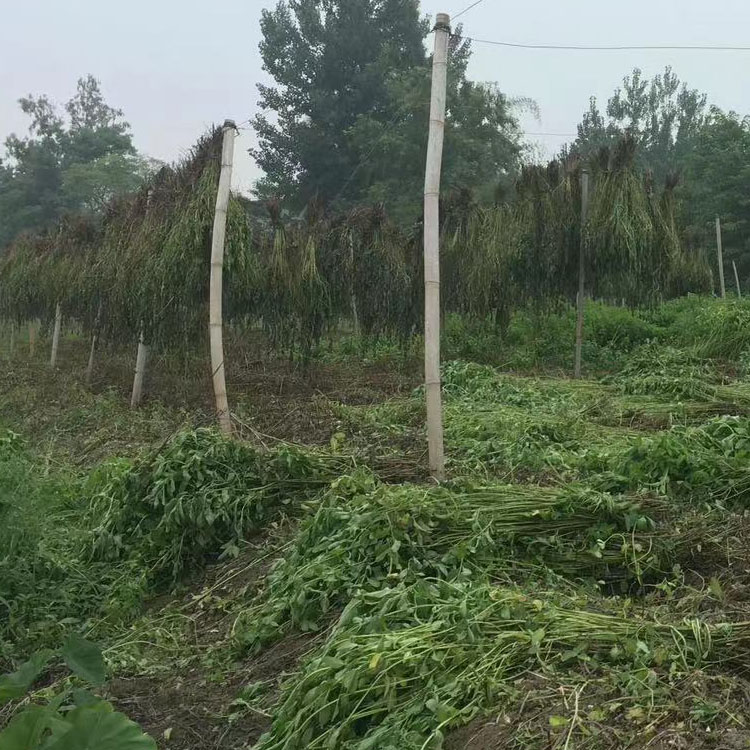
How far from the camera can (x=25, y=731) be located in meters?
1.46

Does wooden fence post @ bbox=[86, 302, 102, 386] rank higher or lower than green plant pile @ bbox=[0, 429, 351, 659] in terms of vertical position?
higher

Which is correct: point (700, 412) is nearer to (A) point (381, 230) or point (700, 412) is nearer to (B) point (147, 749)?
(A) point (381, 230)

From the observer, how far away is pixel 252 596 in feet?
13.8

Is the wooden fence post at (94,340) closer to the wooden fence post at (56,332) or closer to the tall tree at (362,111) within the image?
the wooden fence post at (56,332)

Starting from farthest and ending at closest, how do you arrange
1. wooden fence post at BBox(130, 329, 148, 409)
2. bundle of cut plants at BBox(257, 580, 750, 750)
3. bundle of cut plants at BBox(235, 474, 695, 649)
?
wooden fence post at BBox(130, 329, 148, 409) → bundle of cut plants at BBox(235, 474, 695, 649) → bundle of cut plants at BBox(257, 580, 750, 750)

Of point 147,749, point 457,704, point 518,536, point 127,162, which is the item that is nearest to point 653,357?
point 518,536

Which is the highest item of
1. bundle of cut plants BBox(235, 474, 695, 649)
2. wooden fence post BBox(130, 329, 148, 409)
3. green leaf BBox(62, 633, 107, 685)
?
wooden fence post BBox(130, 329, 148, 409)

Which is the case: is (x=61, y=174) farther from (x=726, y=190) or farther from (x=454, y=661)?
(x=454, y=661)

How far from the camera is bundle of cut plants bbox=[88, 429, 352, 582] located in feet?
16.0

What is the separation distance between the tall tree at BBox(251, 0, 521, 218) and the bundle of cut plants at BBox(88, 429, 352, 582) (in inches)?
720

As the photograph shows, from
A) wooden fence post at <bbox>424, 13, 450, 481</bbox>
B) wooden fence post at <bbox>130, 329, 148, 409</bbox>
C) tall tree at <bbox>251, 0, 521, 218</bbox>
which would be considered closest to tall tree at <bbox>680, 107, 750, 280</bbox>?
tall tree at <bbox>251, 0, 521, 218</bbox>

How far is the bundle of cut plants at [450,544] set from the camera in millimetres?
3605

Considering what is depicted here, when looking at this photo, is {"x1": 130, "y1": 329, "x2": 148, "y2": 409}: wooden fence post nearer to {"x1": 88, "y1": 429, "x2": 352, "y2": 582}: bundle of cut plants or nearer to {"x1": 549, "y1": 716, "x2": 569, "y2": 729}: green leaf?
{"x1": 88, "y1": 429, "x2": 352, "y2": 582}: bundle of cut plants

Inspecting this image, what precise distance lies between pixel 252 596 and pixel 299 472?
1.16 metres
